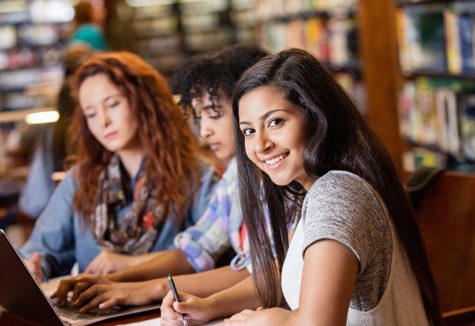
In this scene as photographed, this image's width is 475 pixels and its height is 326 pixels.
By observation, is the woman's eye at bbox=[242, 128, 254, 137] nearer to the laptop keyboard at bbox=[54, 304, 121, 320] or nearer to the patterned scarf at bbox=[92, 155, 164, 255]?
the laptop keyboard at bbox=[54, 304, 121, 320]

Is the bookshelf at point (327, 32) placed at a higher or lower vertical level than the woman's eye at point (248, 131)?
lower

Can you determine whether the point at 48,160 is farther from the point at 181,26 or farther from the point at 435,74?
the point at 181,26

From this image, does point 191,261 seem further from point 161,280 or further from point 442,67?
point 442,67

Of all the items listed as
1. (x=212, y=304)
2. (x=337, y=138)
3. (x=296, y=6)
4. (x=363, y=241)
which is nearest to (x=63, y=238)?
(x=212, y=304)

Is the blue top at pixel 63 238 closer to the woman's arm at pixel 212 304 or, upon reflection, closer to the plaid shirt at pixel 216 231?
the plaid shirt at pixel 216 231

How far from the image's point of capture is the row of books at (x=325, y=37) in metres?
5.85

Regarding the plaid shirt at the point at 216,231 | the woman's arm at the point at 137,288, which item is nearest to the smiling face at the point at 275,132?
the woman's arm at the point at 137,288

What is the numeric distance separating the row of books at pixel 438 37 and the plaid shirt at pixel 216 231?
82.9 inches

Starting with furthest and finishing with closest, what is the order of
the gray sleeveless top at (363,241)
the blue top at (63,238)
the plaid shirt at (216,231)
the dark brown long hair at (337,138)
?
the blue top at (63,238), the plaid shirt at (216,231), the dark brown long hair at (337,138), the gray sleeveless top at (363,241)

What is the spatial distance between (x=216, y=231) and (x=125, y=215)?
1.22ft

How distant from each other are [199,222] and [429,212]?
54cm

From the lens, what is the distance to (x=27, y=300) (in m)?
1.83

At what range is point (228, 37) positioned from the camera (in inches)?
435

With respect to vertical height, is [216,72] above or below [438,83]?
above
